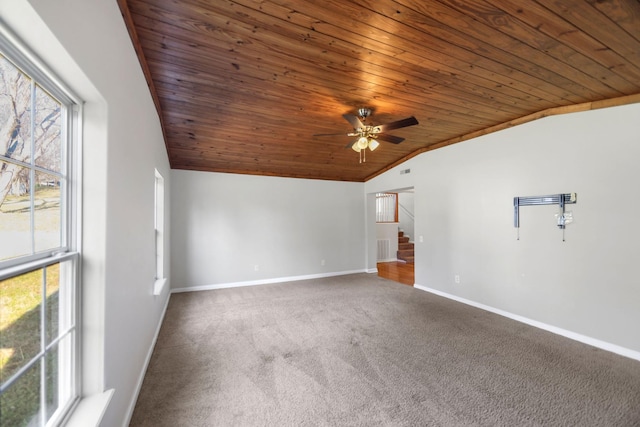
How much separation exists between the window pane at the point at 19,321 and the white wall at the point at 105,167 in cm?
28

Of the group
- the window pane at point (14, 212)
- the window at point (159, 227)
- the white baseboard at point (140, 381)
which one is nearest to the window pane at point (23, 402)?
the window pane at point (14, 212)

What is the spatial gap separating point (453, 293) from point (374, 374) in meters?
2.66

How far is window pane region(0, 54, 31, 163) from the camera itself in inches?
31.7

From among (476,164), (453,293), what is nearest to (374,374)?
(453,293)

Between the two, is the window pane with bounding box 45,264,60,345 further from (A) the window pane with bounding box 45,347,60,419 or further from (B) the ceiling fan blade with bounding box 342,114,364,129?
(B) the ceiling fan blade with bounding box 342,114,364,129

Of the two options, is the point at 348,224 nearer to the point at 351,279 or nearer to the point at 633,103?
the point at 351,279

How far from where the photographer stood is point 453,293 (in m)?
4.29

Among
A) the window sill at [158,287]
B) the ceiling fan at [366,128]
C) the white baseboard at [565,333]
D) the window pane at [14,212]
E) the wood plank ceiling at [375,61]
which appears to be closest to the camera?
the window pane at [14,212]

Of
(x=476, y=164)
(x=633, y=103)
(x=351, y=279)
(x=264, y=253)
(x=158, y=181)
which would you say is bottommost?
(x=351, y=279)

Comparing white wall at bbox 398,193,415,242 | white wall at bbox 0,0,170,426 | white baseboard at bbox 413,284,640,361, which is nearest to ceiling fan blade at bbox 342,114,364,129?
white wall at bbox 0,0,170,426

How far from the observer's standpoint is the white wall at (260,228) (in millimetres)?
4781

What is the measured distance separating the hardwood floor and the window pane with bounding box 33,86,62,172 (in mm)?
5346

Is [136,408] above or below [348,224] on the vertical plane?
below

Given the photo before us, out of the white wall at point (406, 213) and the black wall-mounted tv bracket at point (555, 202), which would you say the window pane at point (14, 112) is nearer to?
the black wall-mounted tv bracket at point (555, 202)
